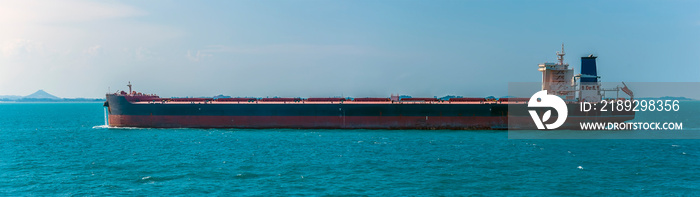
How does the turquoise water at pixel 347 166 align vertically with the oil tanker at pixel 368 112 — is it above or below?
below

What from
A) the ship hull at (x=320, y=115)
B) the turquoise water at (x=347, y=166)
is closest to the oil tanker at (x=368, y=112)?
the ship hull at (x=320, y=115)

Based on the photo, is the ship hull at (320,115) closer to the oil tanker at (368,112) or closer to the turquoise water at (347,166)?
the oil tanker at (368,112)

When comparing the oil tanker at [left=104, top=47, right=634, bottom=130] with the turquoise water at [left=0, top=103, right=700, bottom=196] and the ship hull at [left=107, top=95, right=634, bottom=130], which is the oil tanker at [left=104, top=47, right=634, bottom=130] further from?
the turquoise water at [left=0, top=103, right=700, bottom=196]

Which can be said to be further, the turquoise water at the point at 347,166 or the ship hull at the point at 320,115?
the ship hull at the point at 320,115

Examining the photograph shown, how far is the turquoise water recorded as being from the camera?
22.6m

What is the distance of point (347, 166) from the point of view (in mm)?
27969

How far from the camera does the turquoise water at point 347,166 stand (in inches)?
890

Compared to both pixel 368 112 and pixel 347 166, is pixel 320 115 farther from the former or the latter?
pixel 347 166

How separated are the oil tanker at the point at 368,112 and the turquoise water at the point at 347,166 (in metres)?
4.43

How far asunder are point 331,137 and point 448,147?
1133cm

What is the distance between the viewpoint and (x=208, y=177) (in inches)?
985

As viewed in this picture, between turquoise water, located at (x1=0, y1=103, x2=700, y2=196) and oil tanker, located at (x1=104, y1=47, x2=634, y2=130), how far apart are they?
4433 millimetres

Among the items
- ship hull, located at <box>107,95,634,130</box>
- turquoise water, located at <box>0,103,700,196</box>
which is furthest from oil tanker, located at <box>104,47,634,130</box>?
turquoise water, located at <box>0,103,700,196</box>

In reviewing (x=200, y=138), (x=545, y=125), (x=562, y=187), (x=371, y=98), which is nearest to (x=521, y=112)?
(x=545, y=125)
